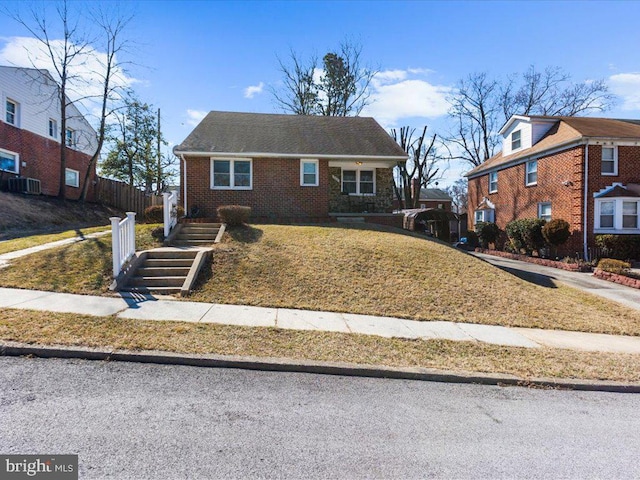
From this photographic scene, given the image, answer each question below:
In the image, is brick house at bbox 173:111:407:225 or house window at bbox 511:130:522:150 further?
house window at bbox 511:130:522:150

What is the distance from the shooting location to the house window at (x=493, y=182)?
24.5 metres

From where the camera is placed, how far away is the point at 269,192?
16.0 metres

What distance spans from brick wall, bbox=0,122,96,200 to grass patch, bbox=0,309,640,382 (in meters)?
18.8

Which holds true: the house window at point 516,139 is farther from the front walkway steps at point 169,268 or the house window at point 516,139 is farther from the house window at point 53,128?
the house window at point 53,128

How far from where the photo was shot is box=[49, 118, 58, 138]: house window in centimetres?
2379

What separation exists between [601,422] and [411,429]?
2080 millimetres

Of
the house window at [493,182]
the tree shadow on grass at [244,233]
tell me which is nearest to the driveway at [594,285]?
the tree shadow on grass at [244,233]

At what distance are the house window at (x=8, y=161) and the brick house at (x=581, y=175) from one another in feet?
91.7

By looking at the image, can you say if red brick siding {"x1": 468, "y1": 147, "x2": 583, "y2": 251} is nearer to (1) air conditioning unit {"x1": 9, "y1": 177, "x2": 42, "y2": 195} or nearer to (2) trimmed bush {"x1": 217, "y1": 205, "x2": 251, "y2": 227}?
(2) trimmed bush {"x1": 217, "y1": 205, "x2": 251, "y2": 227}

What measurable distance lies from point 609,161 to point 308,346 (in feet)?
61.2

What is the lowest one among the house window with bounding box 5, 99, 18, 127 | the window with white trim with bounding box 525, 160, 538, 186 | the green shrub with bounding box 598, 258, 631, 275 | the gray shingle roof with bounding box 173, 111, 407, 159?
the green shrub with bounding box 598, 258, 631, 275

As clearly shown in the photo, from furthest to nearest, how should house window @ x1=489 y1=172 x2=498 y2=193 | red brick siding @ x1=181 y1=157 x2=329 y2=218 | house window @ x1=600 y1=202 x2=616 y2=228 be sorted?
house window @ x1=489 y1=172 x2=498 y2=193 < house window @ x1=600 y1=202 x2=616 y2=228 < red brick siding @ x1=181 y1=157 x2=329 y2=218

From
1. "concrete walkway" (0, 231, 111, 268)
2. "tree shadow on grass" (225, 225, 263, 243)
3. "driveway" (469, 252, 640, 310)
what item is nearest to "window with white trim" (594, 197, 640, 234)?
"driveway" (469, 252, 640, 310)
